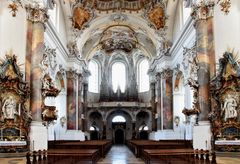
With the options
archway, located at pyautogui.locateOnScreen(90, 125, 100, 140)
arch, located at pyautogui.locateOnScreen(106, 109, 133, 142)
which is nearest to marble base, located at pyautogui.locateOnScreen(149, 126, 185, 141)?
arch, located at pyautogui.locateOnScreen(106, 109, 133, 142)

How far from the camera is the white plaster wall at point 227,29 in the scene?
13.9 meters

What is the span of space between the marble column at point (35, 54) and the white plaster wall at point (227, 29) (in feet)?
23.5

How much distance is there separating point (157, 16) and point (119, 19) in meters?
3.36

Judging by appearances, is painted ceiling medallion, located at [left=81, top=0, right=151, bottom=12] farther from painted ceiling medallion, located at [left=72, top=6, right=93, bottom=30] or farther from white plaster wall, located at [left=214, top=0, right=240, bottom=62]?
white plaster wall, located at [left=214, top=0, right=240, bottom=62]

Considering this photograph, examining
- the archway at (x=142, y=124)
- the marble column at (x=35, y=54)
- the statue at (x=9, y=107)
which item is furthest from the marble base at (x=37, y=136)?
the archway at (x=142, y=124)

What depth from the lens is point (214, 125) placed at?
13875 millimetres

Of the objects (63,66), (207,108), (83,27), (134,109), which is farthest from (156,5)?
(134,109)

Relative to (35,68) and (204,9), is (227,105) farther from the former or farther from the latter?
(35,68)

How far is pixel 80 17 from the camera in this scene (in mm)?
25000

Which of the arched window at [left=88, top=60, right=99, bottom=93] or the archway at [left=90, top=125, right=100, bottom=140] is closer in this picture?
the archway at [left=90, top=125, right=100, bottom=140]

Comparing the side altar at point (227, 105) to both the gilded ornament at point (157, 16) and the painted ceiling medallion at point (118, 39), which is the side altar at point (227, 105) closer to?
the gilded ornament at point (157, 16)

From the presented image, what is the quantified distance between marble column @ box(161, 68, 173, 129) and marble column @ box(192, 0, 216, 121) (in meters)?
9.85

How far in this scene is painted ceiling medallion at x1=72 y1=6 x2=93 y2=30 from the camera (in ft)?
80.4

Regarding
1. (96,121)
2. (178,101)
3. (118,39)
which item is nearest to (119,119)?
(96,121)
